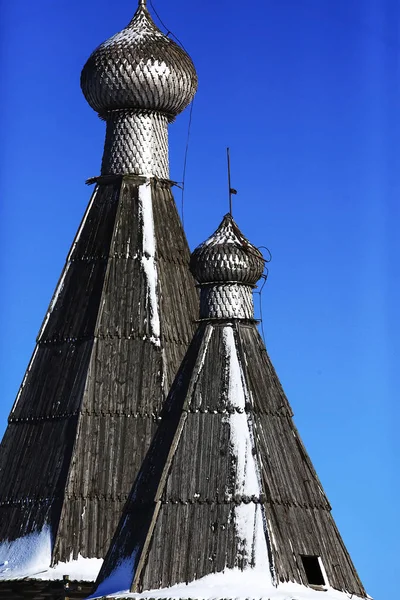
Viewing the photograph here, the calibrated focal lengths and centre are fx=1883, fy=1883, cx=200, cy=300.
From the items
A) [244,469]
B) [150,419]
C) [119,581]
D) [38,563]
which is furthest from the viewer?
[150,419]

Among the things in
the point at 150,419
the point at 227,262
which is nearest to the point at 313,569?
the point at 227,262

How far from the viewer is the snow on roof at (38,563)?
31891 millimetres

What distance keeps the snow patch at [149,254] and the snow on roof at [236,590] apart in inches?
328

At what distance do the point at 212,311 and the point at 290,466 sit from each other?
9.26 feet

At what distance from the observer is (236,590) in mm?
26359

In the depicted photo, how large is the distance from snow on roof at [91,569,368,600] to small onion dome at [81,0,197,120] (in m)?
12.4

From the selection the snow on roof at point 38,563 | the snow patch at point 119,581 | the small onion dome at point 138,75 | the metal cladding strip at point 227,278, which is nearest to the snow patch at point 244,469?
the metal cladding strip at point 227,278

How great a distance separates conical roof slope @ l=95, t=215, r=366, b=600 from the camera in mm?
26891

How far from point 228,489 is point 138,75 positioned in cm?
1140

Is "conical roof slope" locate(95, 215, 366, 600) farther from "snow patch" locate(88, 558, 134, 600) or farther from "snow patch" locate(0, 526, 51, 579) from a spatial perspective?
"snow patch" locate(0, 526, 51, 579)

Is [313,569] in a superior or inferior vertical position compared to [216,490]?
inferior

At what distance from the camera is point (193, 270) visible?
29906mm

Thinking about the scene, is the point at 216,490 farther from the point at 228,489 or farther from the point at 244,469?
the point at 244,469

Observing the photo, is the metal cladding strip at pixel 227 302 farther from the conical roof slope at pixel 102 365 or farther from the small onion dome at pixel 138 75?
the small onion dome at pixel 138 75
